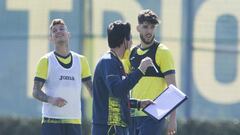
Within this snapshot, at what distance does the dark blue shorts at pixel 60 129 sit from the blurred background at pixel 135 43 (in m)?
4.78

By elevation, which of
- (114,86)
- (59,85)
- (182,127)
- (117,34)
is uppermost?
(117,34)

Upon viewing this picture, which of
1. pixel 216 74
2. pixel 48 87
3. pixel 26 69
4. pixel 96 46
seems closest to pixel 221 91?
pixel 216 74

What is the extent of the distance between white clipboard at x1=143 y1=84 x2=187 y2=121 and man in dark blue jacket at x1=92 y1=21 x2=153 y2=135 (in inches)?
8.2

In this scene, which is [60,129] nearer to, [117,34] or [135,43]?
[117,34]

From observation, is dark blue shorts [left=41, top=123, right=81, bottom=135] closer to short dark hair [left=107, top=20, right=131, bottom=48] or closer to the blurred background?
short dark hair [left=107, top=20, right=131, bottom=48]

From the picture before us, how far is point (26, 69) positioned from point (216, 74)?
2923mm

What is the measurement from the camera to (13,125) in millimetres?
14328

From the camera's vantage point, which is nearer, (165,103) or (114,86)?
(114,86)

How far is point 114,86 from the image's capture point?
26.5 ft

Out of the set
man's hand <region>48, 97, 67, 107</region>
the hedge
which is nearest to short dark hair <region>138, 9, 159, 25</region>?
man's hand <region>48, 97, 67, 107</region>

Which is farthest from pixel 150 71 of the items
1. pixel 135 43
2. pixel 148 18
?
pixel 135 43

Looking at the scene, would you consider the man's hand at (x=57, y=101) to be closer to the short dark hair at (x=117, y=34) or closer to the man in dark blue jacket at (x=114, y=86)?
the man in dark blue jacket at (x=114, y=86)

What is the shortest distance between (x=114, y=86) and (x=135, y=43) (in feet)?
20.9

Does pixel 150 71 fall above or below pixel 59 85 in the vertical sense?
above
